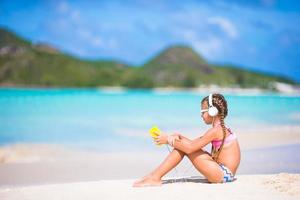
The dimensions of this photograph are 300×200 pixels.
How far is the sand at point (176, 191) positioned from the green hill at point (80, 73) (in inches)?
5284

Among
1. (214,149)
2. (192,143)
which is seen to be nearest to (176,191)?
(192,143)

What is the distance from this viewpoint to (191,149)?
5.57 m

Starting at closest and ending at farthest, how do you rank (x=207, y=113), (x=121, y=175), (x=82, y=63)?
(x=207, y=113)
(x=121, y=175)
(x=82, y=63)

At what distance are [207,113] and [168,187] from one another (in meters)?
0.97

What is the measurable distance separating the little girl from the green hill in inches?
5297

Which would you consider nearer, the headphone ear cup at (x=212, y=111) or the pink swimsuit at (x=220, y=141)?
the headphone ear cup at (x=212, y=111)

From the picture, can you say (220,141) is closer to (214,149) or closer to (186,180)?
(214,149)

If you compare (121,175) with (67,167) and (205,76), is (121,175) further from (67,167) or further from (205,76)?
(205,76)

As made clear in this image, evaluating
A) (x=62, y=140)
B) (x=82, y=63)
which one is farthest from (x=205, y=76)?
(x=62, y=140)

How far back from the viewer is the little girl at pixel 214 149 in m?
5.61

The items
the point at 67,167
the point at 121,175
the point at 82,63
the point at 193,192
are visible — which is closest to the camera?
the point at 193,192

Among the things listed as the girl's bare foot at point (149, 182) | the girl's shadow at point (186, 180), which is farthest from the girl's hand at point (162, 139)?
the girl's shadow at point (186, 180)

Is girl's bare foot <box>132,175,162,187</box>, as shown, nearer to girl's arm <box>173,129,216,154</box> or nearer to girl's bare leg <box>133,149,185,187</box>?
girl's bare leg <box>133,149,185,187</box>

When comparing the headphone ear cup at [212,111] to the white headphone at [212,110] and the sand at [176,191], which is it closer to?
the white headphone at [212,110]
